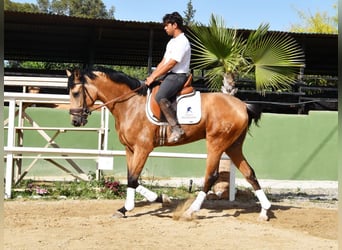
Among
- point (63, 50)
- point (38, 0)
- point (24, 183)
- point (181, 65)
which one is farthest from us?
point (38, 0)

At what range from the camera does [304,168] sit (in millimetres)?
14039

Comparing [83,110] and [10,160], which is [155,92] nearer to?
[83,110]

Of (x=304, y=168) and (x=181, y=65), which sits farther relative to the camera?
(x=304, y=168)

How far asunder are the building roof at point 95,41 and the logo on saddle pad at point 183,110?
22.3 ft

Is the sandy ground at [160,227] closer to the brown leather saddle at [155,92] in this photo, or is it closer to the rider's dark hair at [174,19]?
the brown leather saddle at [155,92]

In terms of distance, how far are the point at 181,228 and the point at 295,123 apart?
8366mm

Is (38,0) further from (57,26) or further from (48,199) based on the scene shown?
(48,199)

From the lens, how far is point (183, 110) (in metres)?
7.45

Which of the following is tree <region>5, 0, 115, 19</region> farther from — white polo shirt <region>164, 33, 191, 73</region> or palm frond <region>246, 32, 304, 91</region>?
white polo shirt <region>164, 33, 191, 73</region>

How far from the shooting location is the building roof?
45.8 ft

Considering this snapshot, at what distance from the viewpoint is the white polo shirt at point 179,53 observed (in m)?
7.28

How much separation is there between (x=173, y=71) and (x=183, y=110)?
1.92ft

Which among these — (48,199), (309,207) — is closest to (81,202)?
(48,199)

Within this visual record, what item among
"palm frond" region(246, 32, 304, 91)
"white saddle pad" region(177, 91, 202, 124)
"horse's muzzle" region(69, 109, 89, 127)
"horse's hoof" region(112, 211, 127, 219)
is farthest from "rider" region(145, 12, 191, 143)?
"palm frond" region(246, 32, 304, 91)
